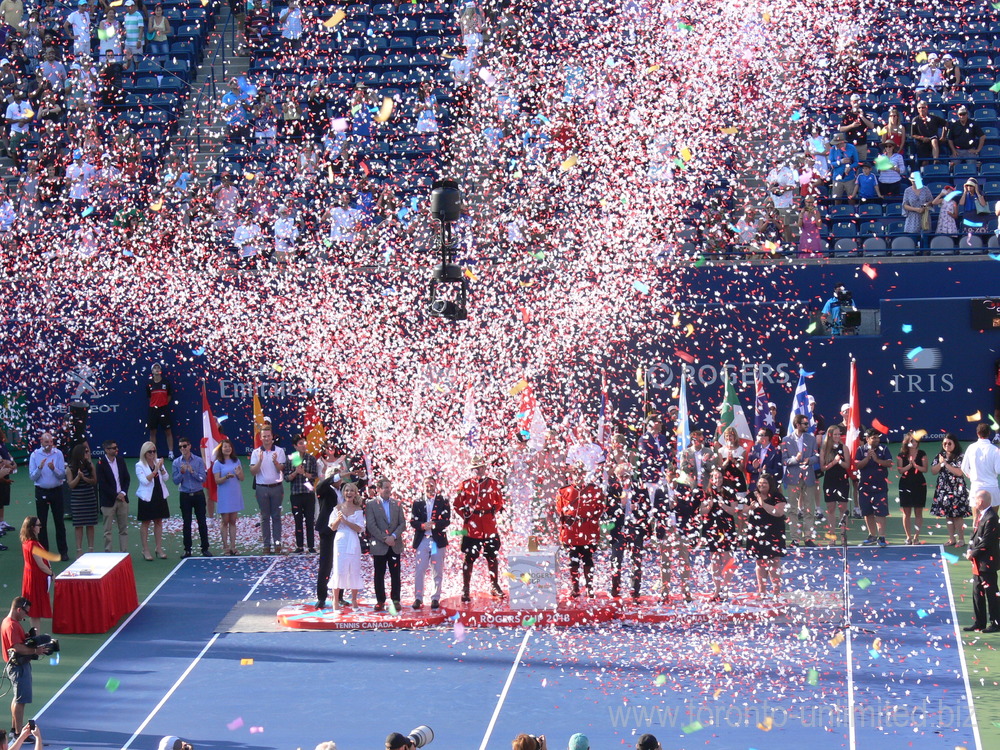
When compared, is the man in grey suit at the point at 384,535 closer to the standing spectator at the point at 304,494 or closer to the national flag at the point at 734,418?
the standing spectator at the point at 304,494

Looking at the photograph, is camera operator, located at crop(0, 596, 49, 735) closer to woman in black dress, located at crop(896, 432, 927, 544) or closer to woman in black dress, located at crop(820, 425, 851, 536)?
woman in black dress, located at crop(820, 425, 851, 536)

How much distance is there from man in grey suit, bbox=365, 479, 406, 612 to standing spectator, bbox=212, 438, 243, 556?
3035mm

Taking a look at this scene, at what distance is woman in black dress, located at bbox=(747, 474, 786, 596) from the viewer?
53.1ft

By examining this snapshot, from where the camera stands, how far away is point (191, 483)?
1905 centimetres

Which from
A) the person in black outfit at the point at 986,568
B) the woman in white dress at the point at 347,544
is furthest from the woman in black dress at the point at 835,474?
the woman in white dress at the point at 347,544

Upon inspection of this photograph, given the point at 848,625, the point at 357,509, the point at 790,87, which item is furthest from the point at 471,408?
the point at 790,87

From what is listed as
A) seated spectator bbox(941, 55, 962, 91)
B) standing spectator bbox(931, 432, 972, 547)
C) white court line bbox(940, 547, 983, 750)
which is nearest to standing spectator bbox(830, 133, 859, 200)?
seated spectator bbox(941, 55, 962, 91)

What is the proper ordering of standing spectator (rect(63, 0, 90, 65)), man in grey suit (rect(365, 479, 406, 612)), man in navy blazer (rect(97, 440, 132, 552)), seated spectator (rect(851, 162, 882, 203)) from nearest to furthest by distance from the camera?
man in grey suit (rect(365, 479, 406, 612))
man in navy blazer (rect(97, 440, 132, 552))
seated spectator (rect(851, 162, 882, 203))
standing spectator (rect(63, 0, 90, 65))

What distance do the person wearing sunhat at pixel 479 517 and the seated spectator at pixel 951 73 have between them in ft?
46.4

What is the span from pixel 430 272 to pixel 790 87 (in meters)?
7.44

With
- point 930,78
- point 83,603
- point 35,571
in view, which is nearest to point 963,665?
point 83,603

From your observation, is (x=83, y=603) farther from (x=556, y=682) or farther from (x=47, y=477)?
(x=556, y=682)

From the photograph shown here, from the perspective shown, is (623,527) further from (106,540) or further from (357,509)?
(106,540)

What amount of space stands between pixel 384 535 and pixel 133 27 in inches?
639
